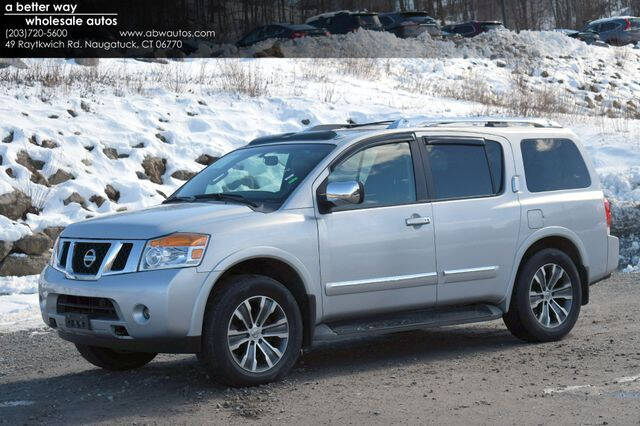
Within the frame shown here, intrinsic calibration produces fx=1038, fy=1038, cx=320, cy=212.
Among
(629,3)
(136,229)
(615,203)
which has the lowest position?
(615,203)

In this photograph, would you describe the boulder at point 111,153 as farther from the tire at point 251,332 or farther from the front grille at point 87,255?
the tire at point 251,332

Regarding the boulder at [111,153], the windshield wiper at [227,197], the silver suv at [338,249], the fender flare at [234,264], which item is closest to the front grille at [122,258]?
the silver suv at [338,249]

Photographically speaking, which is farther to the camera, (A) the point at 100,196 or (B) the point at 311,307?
(A) the point at 100,196

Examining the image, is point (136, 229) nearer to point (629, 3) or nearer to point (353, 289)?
point (353, 289)

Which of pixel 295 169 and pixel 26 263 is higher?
pixel 295 169

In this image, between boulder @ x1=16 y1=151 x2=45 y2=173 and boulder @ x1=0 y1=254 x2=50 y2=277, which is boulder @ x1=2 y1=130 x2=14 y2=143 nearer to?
boulder @ x1=16 y1=151 x2=45 y2=173

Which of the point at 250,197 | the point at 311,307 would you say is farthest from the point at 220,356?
the point at 250,197

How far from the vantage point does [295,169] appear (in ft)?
25.8

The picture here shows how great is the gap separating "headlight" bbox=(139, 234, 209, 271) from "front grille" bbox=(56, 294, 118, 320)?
362 millimetres

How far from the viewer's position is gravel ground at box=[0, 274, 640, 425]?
6.34 metres

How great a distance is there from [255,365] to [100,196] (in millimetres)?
8596

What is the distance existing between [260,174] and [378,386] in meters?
1.94

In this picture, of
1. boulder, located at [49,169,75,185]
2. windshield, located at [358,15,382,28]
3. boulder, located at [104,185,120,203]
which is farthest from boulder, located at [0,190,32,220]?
windshield, located at [358,15,382,28]

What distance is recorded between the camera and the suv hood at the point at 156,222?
7.02 metres
